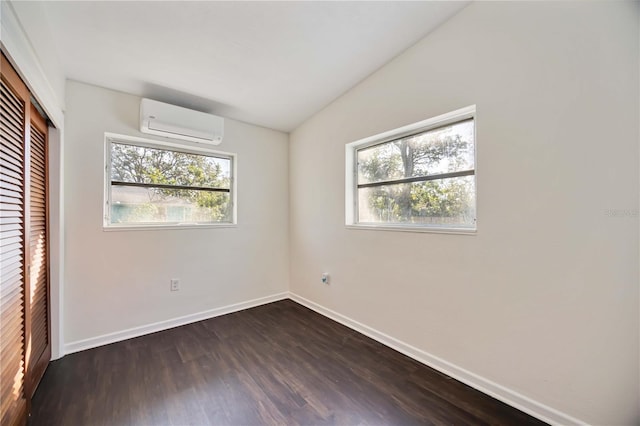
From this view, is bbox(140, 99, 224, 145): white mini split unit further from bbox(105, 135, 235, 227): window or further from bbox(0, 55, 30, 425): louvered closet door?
bbox(0, 55, 30, 425): louvered closet door

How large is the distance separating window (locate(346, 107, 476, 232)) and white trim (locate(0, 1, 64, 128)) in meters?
2.35

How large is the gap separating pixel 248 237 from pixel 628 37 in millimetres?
3423

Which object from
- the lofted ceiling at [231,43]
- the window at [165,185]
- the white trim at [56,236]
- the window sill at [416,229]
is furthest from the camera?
the window at [165,185]

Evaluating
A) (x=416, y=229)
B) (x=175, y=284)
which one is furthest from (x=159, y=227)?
(x=416, y=229)

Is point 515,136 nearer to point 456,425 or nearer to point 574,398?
point 574,398

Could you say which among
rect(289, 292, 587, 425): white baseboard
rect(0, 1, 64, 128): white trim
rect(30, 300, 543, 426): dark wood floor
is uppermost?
→ rect(0, 1, 64, 128): white trim

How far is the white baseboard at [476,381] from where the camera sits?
1465 mm

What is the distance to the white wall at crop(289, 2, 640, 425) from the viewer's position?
1.29 m

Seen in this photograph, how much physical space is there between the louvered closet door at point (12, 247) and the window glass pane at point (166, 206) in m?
1.19

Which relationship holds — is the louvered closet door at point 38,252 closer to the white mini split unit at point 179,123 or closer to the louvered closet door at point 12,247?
the louvered closet door at point 12,247

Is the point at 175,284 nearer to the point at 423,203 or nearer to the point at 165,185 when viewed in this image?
the point at 165,185

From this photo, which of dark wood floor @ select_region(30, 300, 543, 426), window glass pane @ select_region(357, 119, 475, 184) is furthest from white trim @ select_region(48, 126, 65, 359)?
window glass pane @ select_region(357, 119, 475, 184)

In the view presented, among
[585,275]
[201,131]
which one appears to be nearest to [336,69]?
[201,131]

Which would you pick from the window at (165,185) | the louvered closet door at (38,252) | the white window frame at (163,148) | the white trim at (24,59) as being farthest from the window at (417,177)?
the louvered closet door at (38,252)
